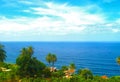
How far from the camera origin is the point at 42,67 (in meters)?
64.9

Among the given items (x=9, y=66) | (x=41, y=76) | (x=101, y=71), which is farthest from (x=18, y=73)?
(x=101, y=71)

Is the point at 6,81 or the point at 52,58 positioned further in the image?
the point at 52,58

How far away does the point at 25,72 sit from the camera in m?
62.2

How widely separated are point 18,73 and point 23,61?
12.0ft

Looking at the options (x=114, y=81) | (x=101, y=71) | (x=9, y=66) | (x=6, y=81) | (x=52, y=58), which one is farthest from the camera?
(x=101, y=71)

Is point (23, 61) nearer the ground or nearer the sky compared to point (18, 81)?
nearer the sky

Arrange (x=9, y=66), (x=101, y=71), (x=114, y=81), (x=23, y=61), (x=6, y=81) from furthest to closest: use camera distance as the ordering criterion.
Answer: (x=101, y=71) → (x=9, y=66) → (x=23, y=61) → (x=114, y=81) → (x=6, y=81)

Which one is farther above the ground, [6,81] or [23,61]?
[23,61]

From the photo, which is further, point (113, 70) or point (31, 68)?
point (113, 70)

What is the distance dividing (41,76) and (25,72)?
4447mm

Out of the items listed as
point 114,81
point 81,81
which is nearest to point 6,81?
point 81,81

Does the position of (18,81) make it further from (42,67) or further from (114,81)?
(114,81)

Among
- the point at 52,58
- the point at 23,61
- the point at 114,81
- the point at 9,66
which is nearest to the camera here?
the point at 114,81

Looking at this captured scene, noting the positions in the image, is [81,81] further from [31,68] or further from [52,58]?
[52,58]
